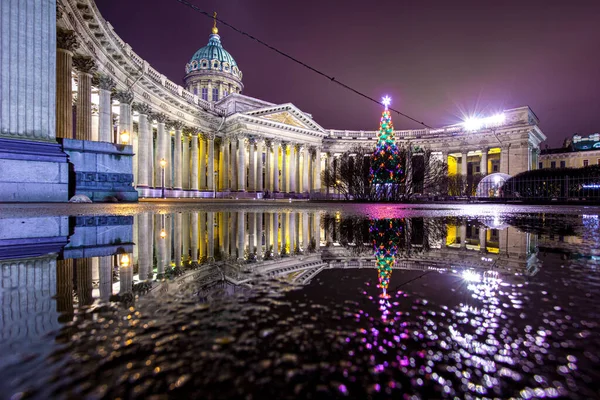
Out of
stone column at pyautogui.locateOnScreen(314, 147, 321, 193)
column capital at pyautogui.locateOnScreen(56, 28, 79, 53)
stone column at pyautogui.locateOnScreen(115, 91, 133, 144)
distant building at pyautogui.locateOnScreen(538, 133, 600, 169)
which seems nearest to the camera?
column capital at pyautogui.locateOnScreen(56, 28, 79, 53)

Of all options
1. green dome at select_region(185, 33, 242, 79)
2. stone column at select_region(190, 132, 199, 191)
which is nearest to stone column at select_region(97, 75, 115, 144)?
stone column at select_region(190, 132, 199, 191)

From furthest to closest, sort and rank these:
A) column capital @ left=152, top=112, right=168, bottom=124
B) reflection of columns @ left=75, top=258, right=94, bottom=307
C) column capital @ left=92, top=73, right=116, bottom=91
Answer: column capital @ left=152, top=112, right=168, bottom=124 → column capital @ left=92, top=73, right=116, bottom=91 → reflection of columns @ left=75, top=258, right=94, bottom=307

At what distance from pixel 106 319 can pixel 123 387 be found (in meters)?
0.45

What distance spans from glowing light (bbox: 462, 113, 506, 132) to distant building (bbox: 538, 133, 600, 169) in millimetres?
25040

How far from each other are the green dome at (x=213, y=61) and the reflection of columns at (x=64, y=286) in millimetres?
59600

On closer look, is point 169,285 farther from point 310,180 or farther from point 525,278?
point 310,180

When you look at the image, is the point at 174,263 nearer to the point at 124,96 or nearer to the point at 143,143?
the point at 124,96

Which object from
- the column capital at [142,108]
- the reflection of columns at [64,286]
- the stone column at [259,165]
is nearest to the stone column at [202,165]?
the stone column at [259,165]

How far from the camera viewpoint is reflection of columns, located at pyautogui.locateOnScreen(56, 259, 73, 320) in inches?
41.4

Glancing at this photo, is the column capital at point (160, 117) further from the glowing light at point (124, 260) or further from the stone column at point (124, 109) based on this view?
the glowing light at point (124, 260)

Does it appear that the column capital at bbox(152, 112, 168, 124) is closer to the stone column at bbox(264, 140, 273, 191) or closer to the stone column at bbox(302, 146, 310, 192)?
the stone column at bbox(264, 140, 273, 191)

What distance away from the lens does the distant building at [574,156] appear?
65.1 meters

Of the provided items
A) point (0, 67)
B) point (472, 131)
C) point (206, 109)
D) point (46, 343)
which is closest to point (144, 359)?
point (46, 343)

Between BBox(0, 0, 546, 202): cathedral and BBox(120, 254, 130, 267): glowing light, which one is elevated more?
BBox(0, 0, 546, 202): cathedral
